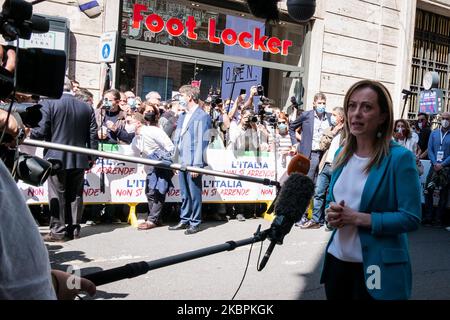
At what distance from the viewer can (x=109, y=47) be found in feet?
32.9

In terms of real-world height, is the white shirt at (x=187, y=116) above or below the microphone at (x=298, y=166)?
above

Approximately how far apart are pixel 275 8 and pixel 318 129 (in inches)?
269

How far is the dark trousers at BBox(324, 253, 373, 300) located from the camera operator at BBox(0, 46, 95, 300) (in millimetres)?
1934

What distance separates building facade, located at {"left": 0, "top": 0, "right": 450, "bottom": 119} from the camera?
458 inches

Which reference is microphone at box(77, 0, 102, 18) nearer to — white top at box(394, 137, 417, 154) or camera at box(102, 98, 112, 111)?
camera at box(102, 98, 112, 111)

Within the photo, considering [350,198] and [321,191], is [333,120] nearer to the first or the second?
[321,191]

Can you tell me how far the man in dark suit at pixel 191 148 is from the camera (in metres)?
8.03

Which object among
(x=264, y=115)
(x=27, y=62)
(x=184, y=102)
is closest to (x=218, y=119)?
(x=264, y=115)

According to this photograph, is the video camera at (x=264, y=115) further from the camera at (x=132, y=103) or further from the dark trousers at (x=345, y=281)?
the dark trousers at (x=345, y=281)

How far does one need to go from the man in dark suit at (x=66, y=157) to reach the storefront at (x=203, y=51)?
194 inches

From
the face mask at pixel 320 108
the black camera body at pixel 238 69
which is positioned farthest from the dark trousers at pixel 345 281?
the black camera body at pixel 238 69
